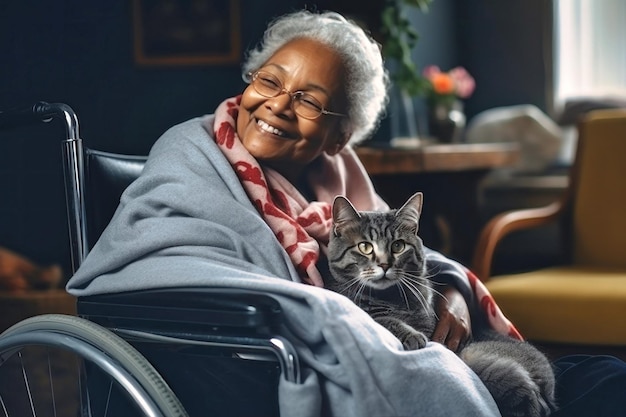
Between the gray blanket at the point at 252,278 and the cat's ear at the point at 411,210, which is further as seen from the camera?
the cat's ear at the point at 411,210

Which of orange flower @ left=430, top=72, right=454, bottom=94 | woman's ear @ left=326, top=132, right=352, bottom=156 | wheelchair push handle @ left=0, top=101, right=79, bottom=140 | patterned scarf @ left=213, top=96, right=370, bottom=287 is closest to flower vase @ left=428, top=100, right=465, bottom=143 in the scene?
orange flower @ left=430, top=72, right=454, bottom=94

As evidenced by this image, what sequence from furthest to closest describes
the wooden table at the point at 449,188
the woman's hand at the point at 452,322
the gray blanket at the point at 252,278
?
the wooden table at the point at 449,188
the woman's hand at the point at 452,322
the gray blanket at the point at 252,278

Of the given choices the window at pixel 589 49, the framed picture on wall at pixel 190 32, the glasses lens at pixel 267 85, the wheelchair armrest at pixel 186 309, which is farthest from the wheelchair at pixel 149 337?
the window at pixel 589 49

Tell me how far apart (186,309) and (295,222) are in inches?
13.2

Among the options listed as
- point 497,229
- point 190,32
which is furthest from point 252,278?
point 190,32

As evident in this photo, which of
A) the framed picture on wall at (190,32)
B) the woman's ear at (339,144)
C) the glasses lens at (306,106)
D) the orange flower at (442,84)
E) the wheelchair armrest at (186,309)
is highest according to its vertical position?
the framed picture on wall at (190,32)

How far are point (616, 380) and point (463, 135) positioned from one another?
3306mm

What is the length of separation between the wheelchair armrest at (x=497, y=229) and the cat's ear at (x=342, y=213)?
1.06 m

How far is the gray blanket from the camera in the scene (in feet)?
4.09

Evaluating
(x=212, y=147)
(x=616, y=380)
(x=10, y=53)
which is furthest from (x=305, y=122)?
(x=10, y=53)

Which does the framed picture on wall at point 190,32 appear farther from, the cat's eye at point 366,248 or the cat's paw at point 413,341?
the cat's paw at point 413,341

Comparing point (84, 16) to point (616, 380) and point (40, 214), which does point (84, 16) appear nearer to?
point (40, 214)

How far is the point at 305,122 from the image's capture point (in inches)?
64.7

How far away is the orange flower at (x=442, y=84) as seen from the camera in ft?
12.0
